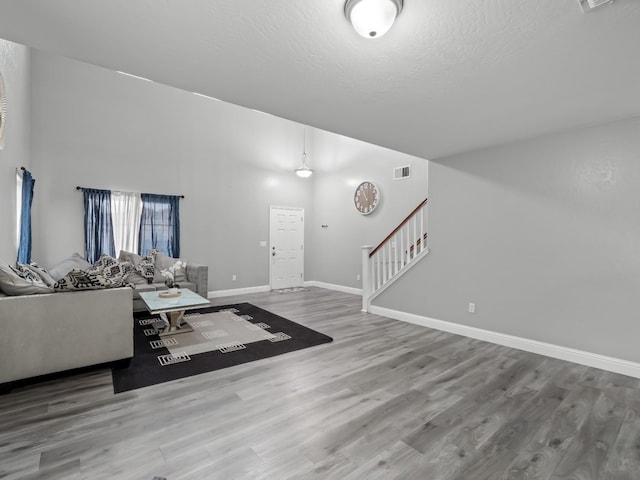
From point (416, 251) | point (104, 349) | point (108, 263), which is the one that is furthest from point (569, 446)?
point (108, 263)

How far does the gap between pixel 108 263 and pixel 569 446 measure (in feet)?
20.2

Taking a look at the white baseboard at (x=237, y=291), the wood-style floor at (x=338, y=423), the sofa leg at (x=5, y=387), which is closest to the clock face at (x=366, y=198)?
the white baseboard at (x=237, y=291)

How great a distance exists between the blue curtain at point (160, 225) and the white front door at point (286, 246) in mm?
2206

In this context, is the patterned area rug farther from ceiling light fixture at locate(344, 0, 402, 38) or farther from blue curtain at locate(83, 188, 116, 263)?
ceiling light fixture at locate(344, 0, 402, 38)

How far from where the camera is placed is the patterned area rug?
2.90 m

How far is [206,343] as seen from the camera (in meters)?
3.68

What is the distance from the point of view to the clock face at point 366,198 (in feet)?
22.2

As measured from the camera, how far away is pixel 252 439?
195 centimetres

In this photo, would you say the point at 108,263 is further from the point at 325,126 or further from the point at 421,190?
the point at 421,190

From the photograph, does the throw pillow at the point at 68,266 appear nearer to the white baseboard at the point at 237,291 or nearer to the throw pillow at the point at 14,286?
the throw pillow at the point at 14,286

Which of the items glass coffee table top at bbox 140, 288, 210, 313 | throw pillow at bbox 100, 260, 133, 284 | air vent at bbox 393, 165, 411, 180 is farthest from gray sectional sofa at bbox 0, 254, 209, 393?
air vent at bbox 393, 165, 411, 180

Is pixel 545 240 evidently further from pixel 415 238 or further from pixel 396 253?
pixel 396 253

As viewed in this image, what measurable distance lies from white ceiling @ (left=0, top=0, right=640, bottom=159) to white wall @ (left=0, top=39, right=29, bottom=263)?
6.73ft

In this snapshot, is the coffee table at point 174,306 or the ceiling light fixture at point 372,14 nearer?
the ceiling light fixture at point 372,14
